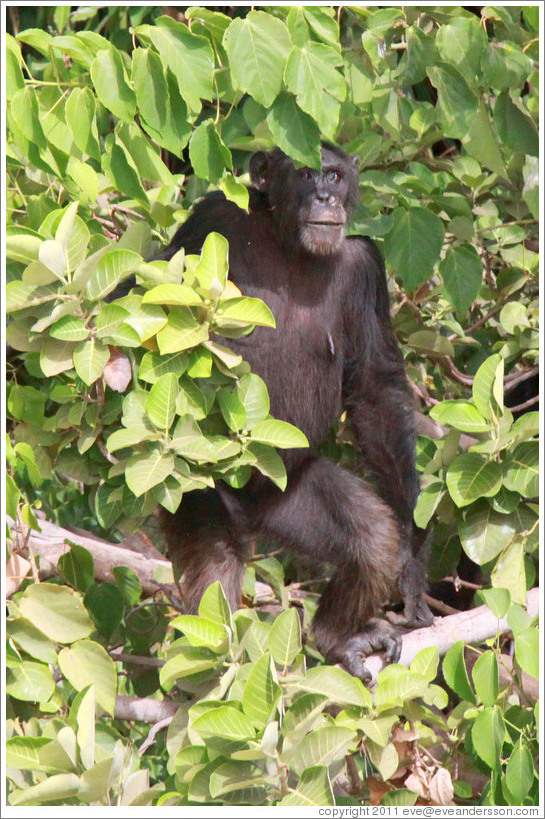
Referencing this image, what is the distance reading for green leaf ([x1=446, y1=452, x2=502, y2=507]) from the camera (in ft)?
9.91

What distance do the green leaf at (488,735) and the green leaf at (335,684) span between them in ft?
1.05

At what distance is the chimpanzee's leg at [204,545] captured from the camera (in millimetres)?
3658

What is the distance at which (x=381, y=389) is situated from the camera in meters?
4.30

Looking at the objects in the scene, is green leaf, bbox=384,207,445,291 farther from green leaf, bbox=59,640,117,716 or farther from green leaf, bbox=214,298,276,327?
green leaf, bbox=59,640,117,716

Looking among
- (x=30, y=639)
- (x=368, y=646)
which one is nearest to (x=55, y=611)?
(x=30, y=639)

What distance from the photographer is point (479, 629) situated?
3539 millimetres

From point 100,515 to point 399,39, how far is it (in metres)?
2.17

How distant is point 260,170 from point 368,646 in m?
2.03

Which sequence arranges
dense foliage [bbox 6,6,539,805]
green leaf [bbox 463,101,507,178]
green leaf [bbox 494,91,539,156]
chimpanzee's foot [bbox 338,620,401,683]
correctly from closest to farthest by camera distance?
dense foliage [bbox 6,6,539,805] < green leaf [bbox 494,91,539,156] < green leaf [bbox 463,101,507,178] < chimpanzee's foot [bbox 338,620,401,683]

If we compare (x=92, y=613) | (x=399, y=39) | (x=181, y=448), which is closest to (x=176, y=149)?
(x=181, y=448)

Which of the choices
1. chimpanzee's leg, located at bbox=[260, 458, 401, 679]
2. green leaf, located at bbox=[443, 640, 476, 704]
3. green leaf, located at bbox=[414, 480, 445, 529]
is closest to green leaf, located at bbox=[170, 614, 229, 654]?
green leaf, located at bbox=[443, 640, 476, 704]

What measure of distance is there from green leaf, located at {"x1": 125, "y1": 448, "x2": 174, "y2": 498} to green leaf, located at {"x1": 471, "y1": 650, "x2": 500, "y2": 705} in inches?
40.7

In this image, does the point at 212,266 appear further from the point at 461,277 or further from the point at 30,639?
the point at 461,277

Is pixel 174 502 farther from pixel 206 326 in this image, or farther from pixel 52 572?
pixel 52 572
